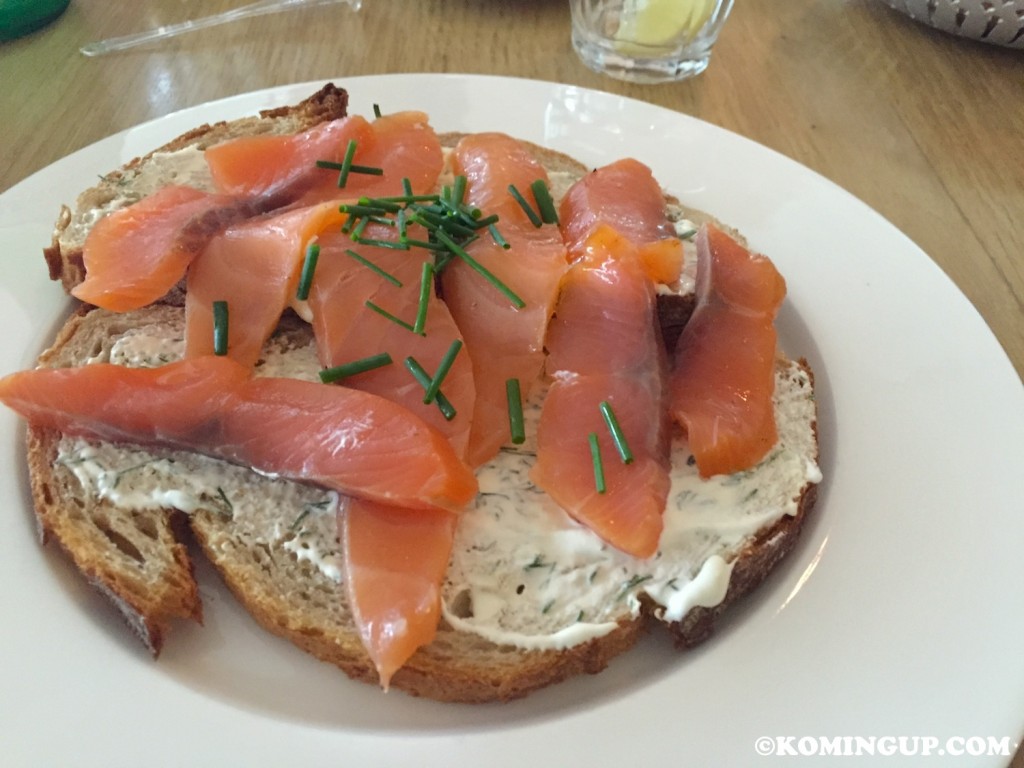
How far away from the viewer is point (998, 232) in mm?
2385

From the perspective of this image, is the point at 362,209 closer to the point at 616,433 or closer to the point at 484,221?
the point at 484,221

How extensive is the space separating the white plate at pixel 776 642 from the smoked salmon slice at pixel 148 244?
247 mm

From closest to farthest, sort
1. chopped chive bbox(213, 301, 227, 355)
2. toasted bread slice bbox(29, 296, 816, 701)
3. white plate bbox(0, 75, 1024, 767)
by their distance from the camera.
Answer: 1. white plate bbox(0, 75, 1024, 767)
2. toasted bread slice bbox(29, 296, 816, 701)
3. chopped chive bbox(213, 301, 227, 355)

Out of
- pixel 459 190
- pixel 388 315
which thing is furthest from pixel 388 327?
pixel 459 190

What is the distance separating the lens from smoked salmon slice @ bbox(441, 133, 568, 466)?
157cm

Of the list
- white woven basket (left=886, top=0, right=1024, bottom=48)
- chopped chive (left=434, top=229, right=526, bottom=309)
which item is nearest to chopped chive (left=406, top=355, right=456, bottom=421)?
chopped chive (left=434, top=229, right=526, bottom=309)

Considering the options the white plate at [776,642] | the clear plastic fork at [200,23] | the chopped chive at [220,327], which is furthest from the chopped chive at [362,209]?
the clear plastic fork at [200,23]

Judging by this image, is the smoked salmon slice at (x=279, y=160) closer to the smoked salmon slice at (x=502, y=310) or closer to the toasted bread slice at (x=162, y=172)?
the toasted bread slice at (x=162, y=172)

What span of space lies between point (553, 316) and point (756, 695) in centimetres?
86

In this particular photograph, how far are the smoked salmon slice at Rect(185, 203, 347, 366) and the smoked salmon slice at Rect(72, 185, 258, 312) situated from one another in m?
0.05

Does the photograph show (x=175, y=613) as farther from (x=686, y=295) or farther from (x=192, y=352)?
(x=686, y=295)

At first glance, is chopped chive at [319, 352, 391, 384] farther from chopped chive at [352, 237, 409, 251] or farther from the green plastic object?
the green plastic object

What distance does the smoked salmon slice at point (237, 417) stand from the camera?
4.68ft

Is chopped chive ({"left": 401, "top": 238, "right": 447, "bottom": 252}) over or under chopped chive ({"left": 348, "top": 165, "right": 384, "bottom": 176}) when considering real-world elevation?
over
